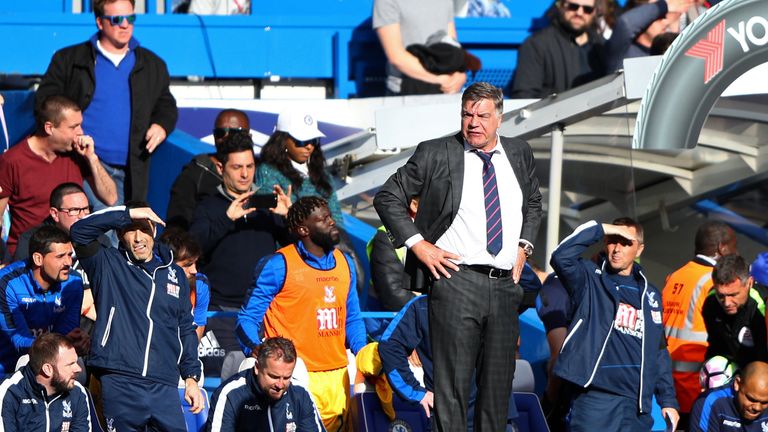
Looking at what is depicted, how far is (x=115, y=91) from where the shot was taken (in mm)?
9438

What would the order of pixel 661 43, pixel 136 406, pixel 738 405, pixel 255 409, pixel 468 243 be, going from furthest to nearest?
pixel 661 43, pixel 738 405, pixel 136 406, pixel 255 409, pixel 468 243

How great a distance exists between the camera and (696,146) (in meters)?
9.59

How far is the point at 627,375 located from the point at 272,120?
491 cm

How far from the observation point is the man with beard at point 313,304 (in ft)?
24.5

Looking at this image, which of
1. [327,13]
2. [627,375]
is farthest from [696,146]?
[327,13]

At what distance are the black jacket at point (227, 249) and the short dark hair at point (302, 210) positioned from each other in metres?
0.80

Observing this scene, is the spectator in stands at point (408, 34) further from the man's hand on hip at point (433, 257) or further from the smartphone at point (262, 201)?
the man's hand on hip at point (433, 257)

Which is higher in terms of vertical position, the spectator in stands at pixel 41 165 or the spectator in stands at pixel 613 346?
the spectator in stands at pixel 41 165

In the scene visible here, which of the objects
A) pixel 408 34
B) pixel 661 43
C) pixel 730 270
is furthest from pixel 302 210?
pixel 408 34

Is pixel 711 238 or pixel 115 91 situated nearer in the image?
pixel 711 238

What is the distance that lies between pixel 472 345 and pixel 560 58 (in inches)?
236

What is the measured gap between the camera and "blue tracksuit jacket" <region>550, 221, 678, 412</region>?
7617mm

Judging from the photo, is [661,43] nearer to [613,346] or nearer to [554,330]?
[554,330]

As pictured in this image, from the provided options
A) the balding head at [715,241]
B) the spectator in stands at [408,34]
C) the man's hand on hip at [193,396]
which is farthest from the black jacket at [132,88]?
the balding head at [715,241]
